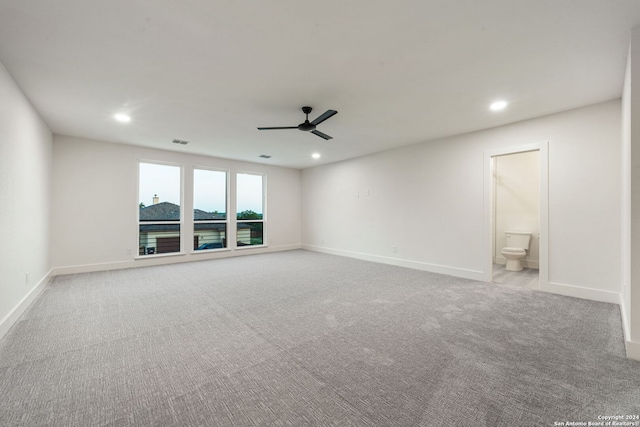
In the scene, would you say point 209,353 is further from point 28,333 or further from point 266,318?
point 28,333

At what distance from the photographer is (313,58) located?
95.5 inches

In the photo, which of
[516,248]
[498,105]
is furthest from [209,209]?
[516,248]

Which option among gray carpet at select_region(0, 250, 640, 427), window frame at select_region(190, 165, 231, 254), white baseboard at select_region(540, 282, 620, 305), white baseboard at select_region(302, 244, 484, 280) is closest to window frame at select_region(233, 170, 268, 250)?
window frame at select_region(190, 165, 231, 254)

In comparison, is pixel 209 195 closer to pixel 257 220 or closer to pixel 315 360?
pixel 257 220

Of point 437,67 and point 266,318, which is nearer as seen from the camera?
point 437,67

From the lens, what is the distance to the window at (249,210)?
7172 mm

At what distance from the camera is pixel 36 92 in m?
3.10

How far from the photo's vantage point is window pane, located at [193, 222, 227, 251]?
669cm

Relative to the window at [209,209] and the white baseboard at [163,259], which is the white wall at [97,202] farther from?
the window at [209,209]

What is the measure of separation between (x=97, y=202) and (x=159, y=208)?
3.51 feet

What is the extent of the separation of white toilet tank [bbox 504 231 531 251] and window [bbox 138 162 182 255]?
701 cm

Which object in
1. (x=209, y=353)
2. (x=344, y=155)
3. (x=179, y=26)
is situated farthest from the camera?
(x=344, y=155)

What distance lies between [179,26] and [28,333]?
303 cm

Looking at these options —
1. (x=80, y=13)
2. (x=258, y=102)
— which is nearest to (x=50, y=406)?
(x=80, y=13)
